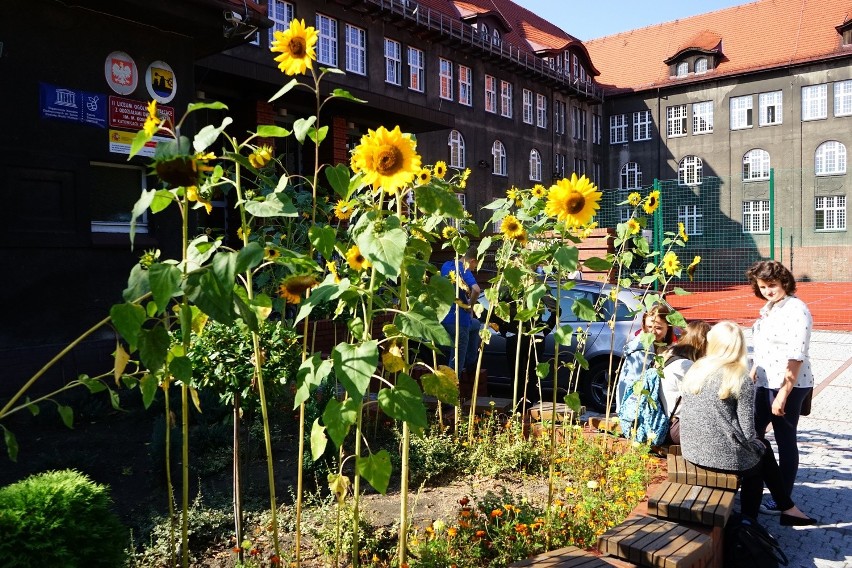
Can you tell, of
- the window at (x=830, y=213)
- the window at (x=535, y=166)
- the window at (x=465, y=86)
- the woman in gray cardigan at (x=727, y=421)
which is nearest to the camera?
the woman in gray cardigan at (x=727, y=421)

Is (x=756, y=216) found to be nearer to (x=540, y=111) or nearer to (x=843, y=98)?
(x=843, y=98)

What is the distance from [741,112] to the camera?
37750 millimetres

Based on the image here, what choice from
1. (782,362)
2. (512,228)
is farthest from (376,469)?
(782,362)

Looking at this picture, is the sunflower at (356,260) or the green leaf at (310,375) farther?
the sunflower at (356,260)

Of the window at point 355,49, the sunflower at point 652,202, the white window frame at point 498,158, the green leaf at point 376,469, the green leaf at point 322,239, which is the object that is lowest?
the green leaf at point 376,469

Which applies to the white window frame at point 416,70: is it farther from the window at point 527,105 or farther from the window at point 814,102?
the window at point 814,102

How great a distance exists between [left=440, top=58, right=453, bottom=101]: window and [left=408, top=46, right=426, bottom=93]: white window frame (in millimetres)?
1309

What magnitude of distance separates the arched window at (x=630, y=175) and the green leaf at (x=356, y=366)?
40.8 m

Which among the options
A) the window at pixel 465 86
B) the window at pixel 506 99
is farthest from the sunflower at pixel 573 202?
the window at pixel 506 99

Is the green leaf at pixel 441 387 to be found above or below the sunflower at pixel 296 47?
below

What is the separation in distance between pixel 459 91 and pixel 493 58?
2616mm

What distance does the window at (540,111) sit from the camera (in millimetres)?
34453

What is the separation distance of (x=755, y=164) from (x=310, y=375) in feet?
131

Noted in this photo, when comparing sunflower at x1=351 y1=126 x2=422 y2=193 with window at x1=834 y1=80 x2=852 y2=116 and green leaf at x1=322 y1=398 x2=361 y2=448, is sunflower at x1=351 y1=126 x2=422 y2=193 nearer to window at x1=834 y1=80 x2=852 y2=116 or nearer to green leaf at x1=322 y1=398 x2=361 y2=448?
green leaf at x1=322 y1=398 x2=361 y2=448
